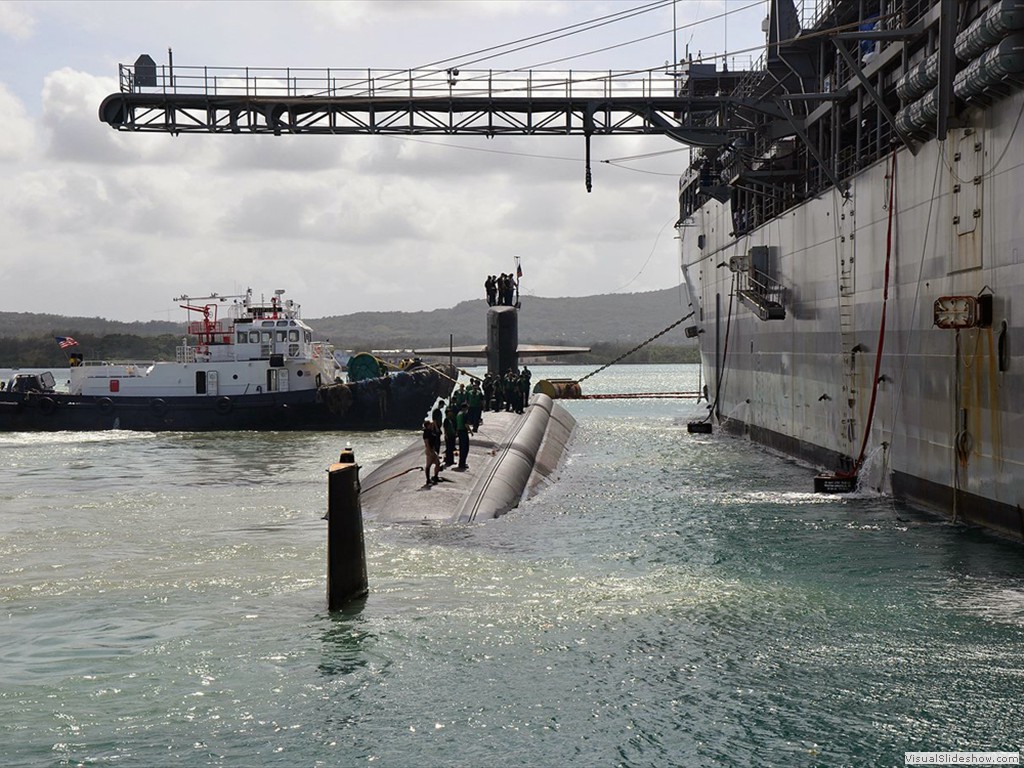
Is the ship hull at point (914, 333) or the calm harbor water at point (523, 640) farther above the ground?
the ship hull at point (914, 333)

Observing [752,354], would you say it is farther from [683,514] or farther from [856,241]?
[683,514]

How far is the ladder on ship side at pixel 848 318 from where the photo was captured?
97.0ft

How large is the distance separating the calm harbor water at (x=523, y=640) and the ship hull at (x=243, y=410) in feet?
95.9

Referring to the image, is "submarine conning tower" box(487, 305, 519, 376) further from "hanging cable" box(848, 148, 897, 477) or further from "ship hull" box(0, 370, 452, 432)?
"hanging cable" box(848, 148, 897, 477)

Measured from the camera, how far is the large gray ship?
65.8ft

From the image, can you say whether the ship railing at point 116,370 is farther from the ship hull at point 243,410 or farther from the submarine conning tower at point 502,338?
the submarine conning tower at point 502,338

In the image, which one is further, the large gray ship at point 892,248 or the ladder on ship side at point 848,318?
the ladder on ship side at point 848,318

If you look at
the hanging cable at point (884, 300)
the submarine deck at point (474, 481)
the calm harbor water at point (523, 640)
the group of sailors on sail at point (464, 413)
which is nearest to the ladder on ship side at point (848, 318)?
the hanging cable at point (884, 300)

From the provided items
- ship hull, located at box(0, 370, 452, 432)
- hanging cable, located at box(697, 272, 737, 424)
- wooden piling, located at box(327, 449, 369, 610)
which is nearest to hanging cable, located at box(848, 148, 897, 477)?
wooden piling, located at box(327, 449, 369, 610)

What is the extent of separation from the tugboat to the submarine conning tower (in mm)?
6568

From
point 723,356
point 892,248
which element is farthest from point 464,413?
point 723,356

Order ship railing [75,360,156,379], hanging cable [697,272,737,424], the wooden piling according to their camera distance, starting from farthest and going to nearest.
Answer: ship railing [75,360,156,379] < hanging cable [697,272,737,424] < the wooden piling

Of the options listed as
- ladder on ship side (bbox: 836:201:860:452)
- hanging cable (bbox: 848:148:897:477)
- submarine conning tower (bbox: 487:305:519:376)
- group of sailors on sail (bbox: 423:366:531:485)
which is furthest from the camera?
submarine conning tower (bbox: 487:305:519:376)

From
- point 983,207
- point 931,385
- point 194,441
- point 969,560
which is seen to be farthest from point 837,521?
point 194,441
